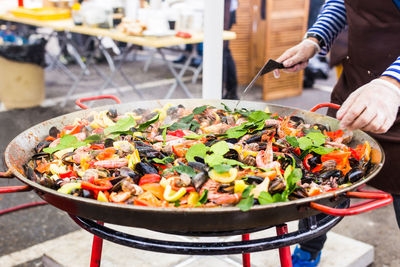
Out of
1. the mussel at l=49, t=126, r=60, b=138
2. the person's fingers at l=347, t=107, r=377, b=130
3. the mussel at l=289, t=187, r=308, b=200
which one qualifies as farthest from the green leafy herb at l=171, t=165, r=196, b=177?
the mussel at l=49, t=126, r=60, b=138

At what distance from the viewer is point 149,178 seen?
4.38ft

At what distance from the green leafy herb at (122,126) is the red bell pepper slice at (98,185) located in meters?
0.41

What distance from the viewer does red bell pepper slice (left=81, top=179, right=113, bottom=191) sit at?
125 centimetres

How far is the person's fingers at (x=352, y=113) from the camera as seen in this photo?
1.32 meters

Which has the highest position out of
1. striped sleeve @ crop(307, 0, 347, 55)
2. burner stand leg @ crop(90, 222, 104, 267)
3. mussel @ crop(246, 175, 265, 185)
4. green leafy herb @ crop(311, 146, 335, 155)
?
striped sleeve @ crop(307, 0, 347, 55)

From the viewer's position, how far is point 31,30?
7703mm

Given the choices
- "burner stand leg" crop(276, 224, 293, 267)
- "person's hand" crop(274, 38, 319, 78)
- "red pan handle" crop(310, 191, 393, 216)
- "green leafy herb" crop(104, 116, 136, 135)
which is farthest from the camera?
"person's hand" crop(274, 38, 319, 78)

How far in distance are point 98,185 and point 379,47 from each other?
1.31 metres

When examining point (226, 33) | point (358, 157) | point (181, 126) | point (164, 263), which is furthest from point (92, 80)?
point (358, 157)

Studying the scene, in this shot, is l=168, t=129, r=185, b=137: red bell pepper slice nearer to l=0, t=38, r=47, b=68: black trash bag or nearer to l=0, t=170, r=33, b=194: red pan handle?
l=0, t=170, r=33, b=194: red pan handle

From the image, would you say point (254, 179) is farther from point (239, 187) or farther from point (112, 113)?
point (112, 113)

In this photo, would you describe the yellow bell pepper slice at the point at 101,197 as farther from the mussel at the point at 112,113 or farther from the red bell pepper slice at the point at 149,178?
the mussel at the point at 112,113

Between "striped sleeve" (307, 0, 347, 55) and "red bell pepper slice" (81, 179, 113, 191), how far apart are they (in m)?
1.34

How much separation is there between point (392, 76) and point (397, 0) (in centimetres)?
46
